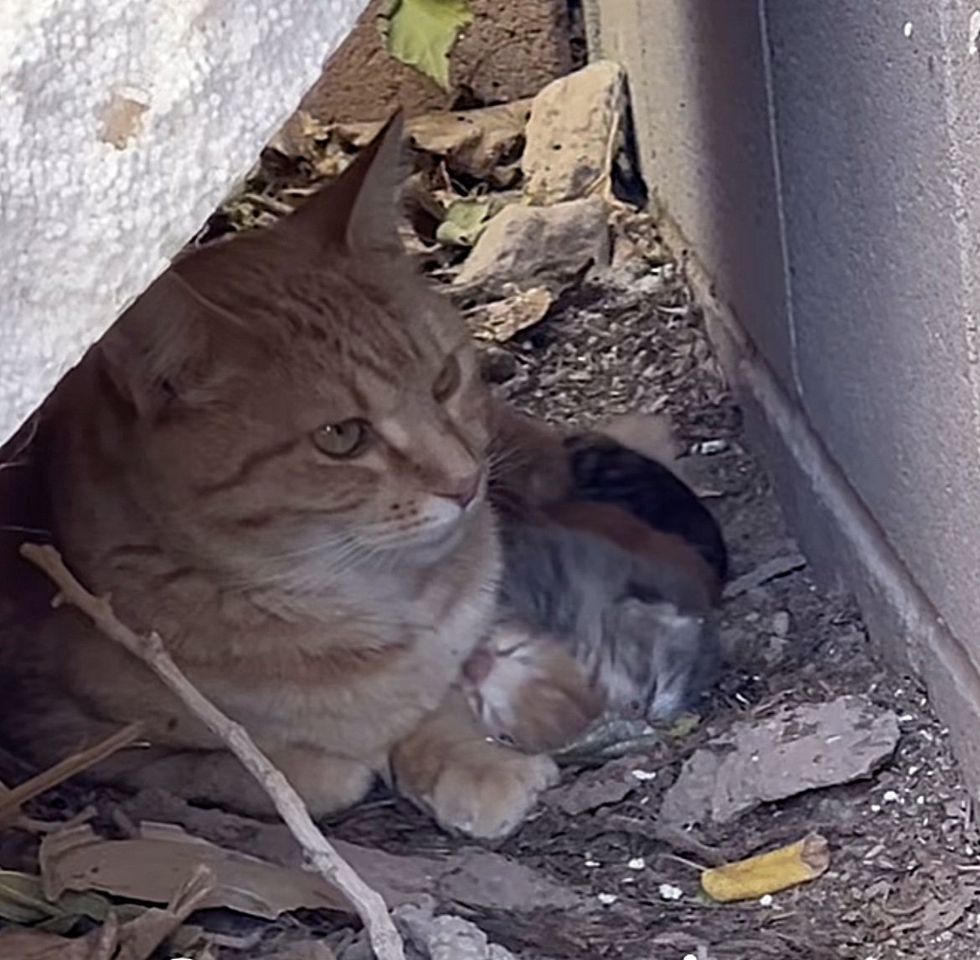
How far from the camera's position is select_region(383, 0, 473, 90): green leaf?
298cm

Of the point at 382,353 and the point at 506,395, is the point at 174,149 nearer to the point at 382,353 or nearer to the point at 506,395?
the point at 382,353

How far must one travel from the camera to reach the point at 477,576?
2.25 m

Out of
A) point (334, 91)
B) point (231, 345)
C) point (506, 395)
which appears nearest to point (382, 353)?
point (231, 345)

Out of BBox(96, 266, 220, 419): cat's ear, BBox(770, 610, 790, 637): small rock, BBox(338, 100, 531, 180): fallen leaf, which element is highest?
BBox(96, 266, 220, 419): cat's ear

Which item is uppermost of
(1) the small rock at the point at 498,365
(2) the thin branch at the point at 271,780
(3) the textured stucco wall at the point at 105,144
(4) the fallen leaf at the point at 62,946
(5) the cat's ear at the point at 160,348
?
(3) the textured stucco wall at the point at 105,144

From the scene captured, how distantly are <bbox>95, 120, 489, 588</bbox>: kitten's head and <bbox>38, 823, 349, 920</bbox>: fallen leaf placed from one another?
322 millimetres

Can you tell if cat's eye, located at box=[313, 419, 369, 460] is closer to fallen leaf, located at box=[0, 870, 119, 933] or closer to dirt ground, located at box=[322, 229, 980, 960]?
dirt ground, located at box=[322, 229, 980, 960]

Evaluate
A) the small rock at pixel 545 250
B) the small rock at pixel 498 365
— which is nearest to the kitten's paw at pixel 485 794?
the small rock at pixel 498 365

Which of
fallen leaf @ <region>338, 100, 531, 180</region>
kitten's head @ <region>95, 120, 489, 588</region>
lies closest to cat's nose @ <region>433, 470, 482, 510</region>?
kitten's head @ <region>95, 120, 489, 588</region>

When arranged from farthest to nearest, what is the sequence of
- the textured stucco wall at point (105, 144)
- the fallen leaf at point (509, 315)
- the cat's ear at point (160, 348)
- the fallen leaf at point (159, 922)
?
the fallen leaf at point (509, 315)
the cat's ear at point (160, 348)
the fallen leaf at point (159, 922)
the textured stucco wall at point (105, 144)

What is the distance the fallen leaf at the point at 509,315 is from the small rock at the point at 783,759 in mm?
1367

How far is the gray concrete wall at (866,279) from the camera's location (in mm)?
1688

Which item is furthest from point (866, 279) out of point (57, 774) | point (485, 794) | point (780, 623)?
point (57, 774)

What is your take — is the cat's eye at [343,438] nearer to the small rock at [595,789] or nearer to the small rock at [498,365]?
the small rock at [595,789]
